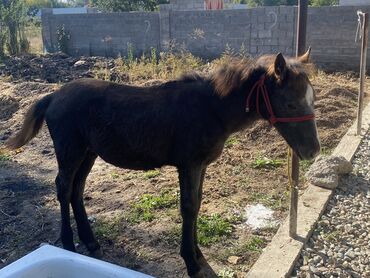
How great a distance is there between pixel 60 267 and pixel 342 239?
261cm

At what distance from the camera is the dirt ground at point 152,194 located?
375 cm

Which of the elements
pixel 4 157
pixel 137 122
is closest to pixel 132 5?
pixel 4 157

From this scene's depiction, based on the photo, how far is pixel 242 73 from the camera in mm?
3127

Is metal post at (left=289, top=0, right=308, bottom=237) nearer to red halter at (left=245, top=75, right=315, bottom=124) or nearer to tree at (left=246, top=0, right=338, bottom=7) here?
red halter at (left=245, top=75, right=315, bottom=124)

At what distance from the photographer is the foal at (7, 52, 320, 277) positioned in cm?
298

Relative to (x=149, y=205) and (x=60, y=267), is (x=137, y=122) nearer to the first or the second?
(x=149, y=205)

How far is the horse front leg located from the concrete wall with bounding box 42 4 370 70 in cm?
1066

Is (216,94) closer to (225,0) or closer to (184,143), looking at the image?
(184,143)

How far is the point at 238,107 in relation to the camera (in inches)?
125

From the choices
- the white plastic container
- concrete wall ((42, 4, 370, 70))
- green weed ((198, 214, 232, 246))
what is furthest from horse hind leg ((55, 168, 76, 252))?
concrete wall ((42, 4, 370, 70))

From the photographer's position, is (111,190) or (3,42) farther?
(3,42)

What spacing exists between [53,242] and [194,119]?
6.21 ft

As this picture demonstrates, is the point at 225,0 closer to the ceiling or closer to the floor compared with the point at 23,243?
closer to the ceiling

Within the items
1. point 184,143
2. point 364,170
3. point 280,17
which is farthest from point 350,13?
point 184,143
